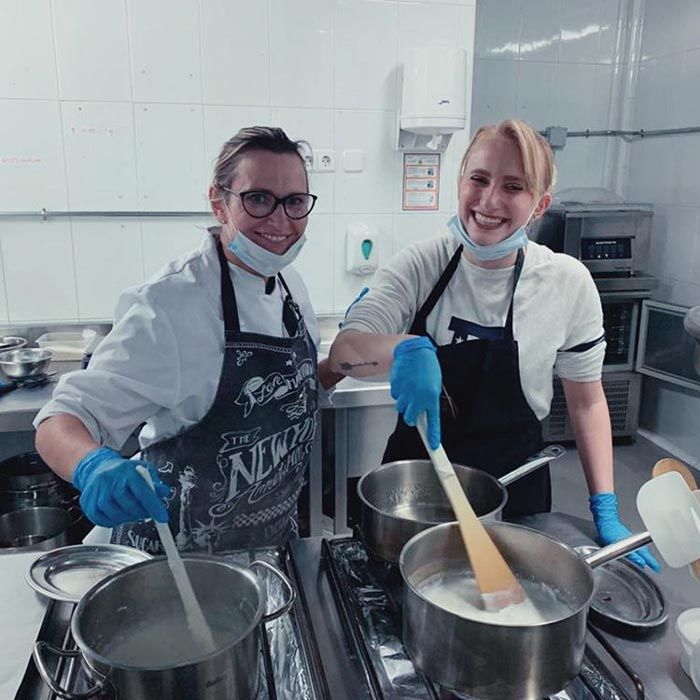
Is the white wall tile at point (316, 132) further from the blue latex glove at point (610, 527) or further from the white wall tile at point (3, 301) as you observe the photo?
the blue latex glove at point (610, 527)

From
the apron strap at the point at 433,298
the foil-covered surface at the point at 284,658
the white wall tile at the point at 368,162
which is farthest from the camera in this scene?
the white wall tile at the point at 368,162

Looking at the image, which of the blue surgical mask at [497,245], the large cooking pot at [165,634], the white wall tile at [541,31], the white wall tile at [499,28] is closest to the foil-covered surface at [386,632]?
the large cooking pot at [165,634]

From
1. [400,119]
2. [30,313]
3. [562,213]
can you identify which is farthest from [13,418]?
[562,213]

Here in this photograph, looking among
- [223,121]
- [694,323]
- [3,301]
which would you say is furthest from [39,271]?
[694,323]

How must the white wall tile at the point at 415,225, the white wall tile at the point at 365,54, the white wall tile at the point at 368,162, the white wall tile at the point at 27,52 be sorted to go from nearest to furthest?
the white wall tile at the point at 27,52, the white wall tile at the point at 365,54, the white wall tile at the point at 368,162, the white wall tile at the point at 415,225

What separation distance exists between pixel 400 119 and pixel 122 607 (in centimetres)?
213

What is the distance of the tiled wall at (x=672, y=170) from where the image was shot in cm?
326

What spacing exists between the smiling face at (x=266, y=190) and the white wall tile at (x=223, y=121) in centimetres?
136

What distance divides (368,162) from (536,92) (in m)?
1.49

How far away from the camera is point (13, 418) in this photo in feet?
6.20

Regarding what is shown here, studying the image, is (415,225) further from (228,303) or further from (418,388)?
(418,388)

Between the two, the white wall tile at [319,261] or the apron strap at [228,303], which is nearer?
the apron strap at [228,303]

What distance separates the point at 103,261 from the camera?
8.05ft

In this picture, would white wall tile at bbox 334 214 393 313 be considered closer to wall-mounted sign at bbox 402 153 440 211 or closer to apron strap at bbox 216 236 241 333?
wall-mounted sign at bbox 402 153 440 211
